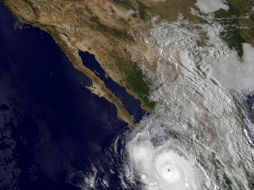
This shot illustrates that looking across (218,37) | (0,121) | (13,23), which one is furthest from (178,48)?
(0,121)

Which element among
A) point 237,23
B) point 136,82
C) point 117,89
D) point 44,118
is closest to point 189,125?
point 136,82

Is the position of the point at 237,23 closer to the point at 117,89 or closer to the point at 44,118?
the point at 117,89

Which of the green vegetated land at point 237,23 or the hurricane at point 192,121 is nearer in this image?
the hurricane at point 192,121

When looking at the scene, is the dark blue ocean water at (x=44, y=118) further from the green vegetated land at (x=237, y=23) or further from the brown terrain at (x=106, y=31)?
the green vegetated land at (x=237, y=23)

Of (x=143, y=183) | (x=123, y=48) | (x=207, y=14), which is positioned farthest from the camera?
(x=207, y=14)

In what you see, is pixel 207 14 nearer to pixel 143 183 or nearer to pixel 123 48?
pixel 123 48

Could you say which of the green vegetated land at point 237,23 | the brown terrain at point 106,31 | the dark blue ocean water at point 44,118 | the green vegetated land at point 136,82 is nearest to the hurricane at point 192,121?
the green vegetated land at point 136,82
